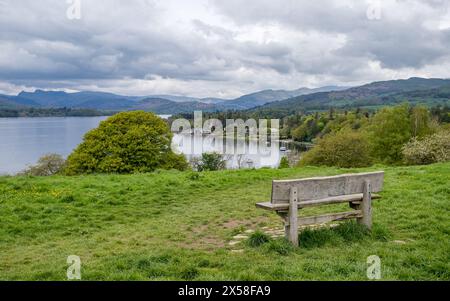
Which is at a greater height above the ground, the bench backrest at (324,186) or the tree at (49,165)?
the bench backrest at (324,186)

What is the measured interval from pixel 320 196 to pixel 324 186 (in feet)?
0.73

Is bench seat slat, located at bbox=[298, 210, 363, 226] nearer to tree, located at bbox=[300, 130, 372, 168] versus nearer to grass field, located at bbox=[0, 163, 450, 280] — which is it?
grass field, located at bbox=[0, 163, 450, 280]

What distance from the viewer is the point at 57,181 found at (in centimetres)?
1586

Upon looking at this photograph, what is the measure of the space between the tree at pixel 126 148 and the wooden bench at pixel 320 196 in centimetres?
2492

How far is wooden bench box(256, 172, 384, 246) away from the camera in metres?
7.68

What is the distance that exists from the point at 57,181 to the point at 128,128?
742 inches

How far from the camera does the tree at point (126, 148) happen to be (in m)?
31.9

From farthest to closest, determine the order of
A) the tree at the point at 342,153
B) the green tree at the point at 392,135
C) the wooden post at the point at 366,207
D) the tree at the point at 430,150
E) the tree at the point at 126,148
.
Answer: the green tree at the point at 392,135, the tree at the point at 342,153, the tree at the point at 430,150, the tree at the point at 126,148, the wooden post at the point at 366,207

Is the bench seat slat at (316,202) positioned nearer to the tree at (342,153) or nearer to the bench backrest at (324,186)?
the bench backrest at (324,186)

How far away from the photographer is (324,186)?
8.20 m

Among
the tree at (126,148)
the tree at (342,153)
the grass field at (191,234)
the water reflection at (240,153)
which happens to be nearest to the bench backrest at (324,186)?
the grass field at (191,234)

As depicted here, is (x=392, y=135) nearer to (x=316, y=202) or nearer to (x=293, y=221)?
(x=316, y=202)
